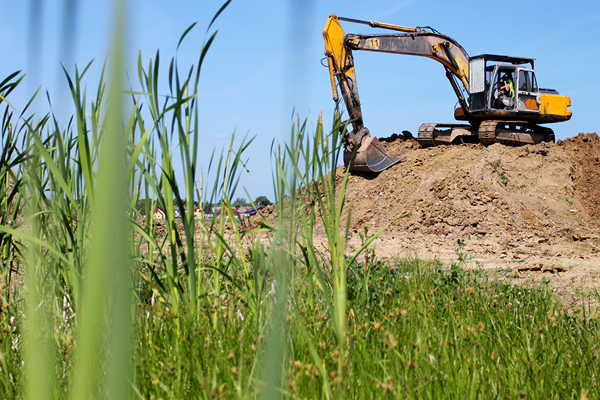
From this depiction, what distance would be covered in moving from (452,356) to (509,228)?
831cm

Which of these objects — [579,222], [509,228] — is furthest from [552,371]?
[579,222]

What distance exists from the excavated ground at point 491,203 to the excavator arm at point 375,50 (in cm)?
65

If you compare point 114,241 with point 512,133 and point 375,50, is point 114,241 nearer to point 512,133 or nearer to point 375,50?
point 375,50

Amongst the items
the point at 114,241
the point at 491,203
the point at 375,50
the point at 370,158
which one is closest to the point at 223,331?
the point at 114,241

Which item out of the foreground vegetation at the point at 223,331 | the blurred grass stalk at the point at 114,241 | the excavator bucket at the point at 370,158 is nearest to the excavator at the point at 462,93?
the excavator bucket at the point at 370,158

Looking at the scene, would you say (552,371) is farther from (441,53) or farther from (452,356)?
(441,53)

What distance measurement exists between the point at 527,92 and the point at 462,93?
1656mm

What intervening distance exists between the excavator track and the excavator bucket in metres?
2.32

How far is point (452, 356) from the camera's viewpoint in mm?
1516

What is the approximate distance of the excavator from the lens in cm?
1138

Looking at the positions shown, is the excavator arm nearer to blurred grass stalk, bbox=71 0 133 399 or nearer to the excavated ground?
the excavated ground

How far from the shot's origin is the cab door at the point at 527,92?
40.5ft

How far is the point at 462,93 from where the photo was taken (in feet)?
42.9

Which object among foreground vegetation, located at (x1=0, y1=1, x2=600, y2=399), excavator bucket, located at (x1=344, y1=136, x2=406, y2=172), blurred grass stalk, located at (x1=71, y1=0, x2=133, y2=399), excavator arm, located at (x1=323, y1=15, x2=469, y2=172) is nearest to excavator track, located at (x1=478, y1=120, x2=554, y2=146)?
excavator arm, located at (x1=323, y1=15, x2=469, y2=172)
